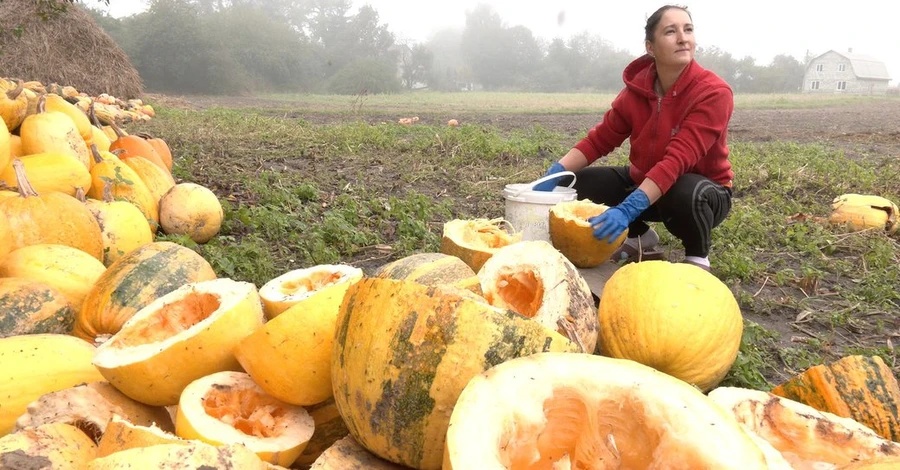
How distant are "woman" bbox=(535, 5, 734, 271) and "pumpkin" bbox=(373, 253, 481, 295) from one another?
172cm

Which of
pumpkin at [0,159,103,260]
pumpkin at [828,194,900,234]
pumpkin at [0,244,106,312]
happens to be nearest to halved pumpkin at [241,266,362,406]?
pumpkin at [0,244,106,312]

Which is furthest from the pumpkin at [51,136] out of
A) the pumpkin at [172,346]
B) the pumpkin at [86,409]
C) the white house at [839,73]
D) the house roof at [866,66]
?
the house roof at [866,66]

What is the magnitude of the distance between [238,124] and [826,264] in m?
9.88

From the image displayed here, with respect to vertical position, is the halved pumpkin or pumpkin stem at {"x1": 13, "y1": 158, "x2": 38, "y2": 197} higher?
pumpkin stem at {"x1": 13, "y1": 158, "x2": 38, "y2": 197}

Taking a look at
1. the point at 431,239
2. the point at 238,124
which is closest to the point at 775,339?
the point at 431,239

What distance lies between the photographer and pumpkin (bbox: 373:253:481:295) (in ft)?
6.85

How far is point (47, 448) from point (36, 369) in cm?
50

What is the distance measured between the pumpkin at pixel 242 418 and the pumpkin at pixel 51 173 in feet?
8.00

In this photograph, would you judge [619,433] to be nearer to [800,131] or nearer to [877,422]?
[877,422]

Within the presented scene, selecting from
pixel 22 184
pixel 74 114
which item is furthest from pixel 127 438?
pixel 74 114

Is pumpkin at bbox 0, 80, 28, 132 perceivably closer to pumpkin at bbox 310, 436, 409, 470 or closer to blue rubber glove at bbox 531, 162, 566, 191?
blue rubber glove at bbox 531, 162, 566, 191

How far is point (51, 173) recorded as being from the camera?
3504 millimetres

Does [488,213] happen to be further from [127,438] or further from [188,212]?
[127,438]

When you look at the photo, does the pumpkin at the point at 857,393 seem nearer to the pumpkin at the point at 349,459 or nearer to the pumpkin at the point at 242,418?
the pumpkin at the point at 349,459
